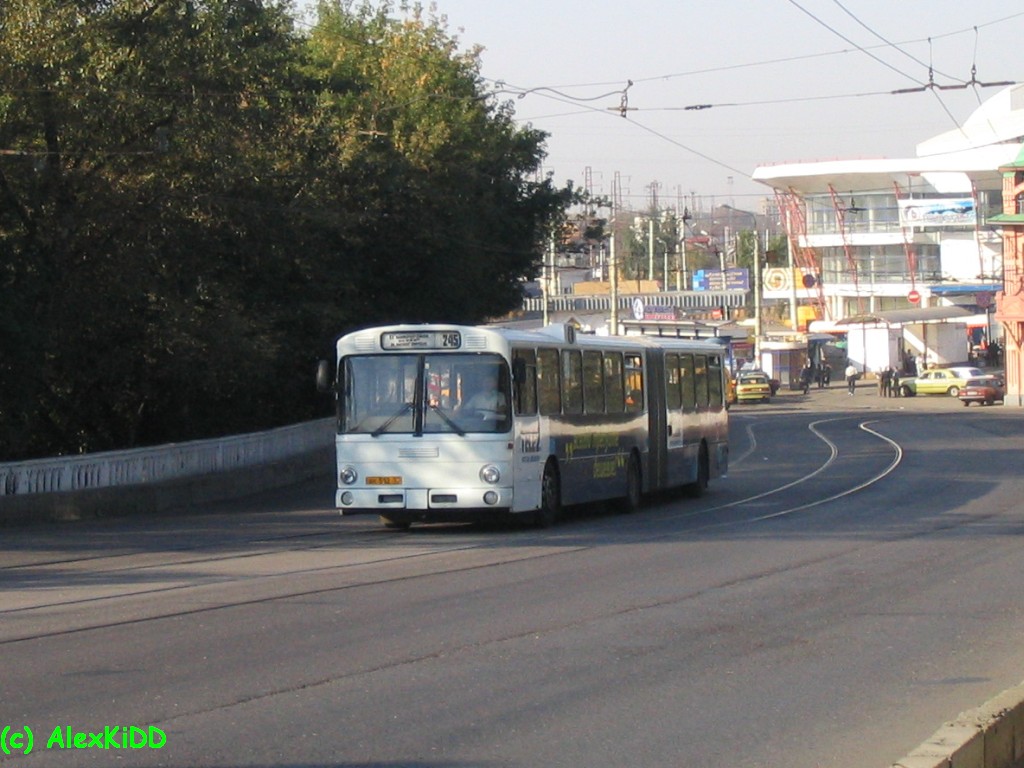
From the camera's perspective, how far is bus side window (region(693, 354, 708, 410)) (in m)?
26.9

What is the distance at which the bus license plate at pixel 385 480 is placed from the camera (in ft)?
61.1

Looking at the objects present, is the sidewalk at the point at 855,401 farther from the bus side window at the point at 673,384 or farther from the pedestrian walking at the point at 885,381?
the bus side window at the point at 673,384

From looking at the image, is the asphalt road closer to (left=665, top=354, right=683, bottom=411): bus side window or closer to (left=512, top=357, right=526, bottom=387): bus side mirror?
(left=512, top=357, right=526, bottom=387): bus side mirror

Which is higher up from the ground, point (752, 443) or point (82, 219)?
point (82, 219)

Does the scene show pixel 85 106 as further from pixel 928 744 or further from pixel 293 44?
pixel 928 744

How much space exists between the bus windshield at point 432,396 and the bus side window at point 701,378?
884 cm

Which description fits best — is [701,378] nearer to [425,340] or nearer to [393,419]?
[425,340]

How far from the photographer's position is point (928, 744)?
6172mm

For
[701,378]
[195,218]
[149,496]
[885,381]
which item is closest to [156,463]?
[149,496]

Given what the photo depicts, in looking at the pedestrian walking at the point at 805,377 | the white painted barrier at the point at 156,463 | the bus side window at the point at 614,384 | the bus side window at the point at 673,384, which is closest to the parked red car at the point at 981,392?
the pedestrian walking at the point at 805,377

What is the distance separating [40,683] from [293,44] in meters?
25.1

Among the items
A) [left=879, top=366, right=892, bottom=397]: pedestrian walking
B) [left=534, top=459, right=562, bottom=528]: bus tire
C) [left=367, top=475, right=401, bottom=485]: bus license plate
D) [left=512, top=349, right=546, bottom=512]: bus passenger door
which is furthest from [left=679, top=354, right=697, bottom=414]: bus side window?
[left=879, top=366, right=892, bottom=397]: pedestrian walking

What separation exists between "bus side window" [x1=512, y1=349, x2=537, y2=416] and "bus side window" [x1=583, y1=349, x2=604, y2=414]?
1.95 meters

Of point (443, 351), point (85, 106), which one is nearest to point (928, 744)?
point (443, 351)
